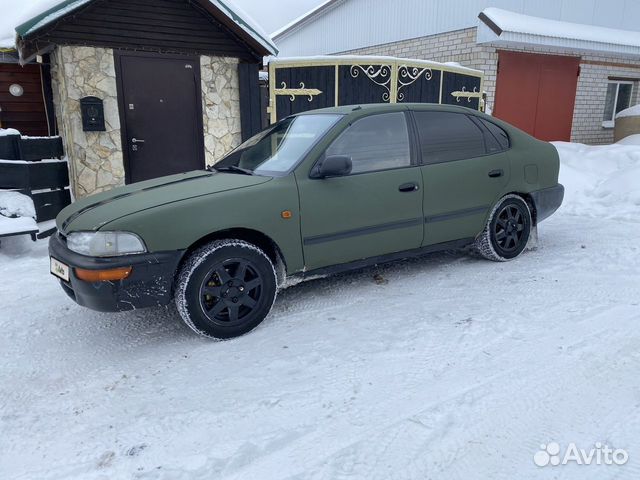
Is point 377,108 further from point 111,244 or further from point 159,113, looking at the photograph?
point 159,113

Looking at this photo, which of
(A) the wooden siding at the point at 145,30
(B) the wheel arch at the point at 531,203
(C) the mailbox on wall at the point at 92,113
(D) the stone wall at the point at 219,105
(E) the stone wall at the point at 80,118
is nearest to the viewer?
(B) the wheel arch at the point at 531,203

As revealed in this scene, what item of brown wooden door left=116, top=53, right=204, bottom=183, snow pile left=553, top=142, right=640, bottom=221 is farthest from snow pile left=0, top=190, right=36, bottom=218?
snow pile left=553, top=142, right=640, bottom=221

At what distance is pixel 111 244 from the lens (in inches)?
123

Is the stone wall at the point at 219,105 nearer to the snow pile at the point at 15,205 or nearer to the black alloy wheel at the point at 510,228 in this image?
the snow pile at the point at 15,205

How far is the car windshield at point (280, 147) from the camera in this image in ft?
12.8

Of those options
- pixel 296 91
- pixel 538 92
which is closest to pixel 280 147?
pixel 296 91

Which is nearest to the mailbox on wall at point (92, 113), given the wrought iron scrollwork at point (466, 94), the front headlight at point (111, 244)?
the front headlight at point (111, 244)

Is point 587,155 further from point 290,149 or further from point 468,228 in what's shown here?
point 290,149

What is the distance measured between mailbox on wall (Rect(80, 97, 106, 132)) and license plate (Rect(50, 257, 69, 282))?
4.39 m

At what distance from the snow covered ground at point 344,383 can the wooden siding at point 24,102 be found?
615 centimetres

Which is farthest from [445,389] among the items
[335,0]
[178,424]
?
[335,0]

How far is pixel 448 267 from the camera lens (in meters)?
4.88

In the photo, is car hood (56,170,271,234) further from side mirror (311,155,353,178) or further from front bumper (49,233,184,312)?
Result: side mirror (311,155,353,178)

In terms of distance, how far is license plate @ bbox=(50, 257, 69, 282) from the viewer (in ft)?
10.7
